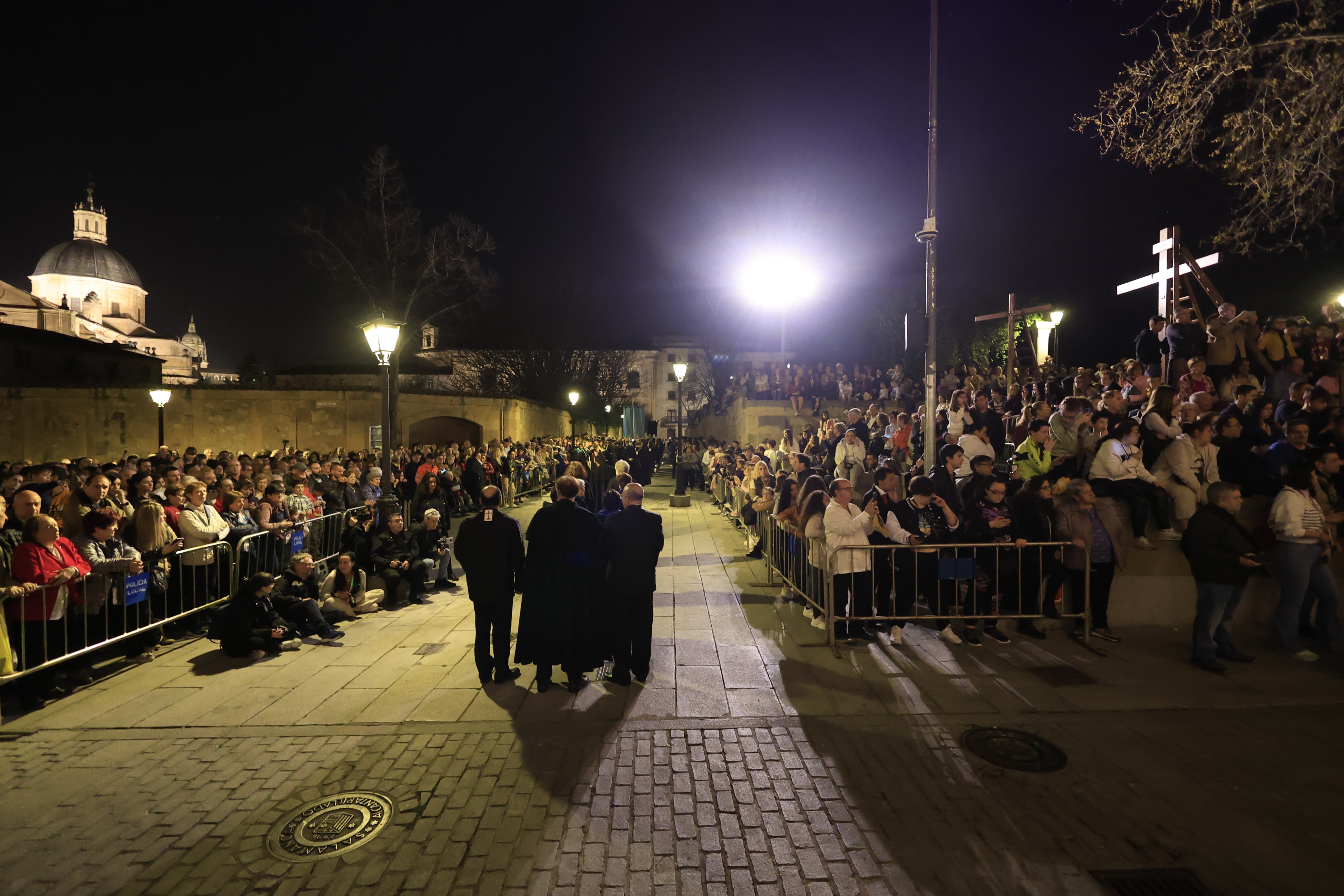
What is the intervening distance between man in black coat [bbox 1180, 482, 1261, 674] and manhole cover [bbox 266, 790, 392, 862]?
678cm

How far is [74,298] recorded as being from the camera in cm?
7394

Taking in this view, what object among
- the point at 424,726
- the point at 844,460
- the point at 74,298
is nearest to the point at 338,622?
the point at 424,726

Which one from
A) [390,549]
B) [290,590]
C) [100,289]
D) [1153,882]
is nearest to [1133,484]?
Result: [1153,882]

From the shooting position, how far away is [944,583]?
685 cm

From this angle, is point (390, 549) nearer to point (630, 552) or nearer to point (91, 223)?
point (630, 552)

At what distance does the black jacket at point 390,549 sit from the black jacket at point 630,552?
4303 millimetres

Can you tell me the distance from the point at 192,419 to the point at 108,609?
26374 mm

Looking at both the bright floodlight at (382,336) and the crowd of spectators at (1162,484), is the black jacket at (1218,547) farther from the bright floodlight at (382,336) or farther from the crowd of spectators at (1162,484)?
the bright floodlight at (382,336)

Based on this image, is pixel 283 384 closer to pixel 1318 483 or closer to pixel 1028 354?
pixel 1028 354

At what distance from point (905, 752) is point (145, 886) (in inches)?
171

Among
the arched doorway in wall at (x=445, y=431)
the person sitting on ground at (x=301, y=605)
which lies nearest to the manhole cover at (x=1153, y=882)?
the person sitting on ground at (x=301, y=605)

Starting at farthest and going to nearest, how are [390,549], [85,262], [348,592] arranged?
[85,262]
[390,549]
[348,592]

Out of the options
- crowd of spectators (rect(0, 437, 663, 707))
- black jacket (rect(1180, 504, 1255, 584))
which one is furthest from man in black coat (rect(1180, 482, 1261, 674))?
crowd of spectators (rect(0, 437, 663, 707))

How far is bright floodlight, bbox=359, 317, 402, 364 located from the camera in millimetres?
9539
